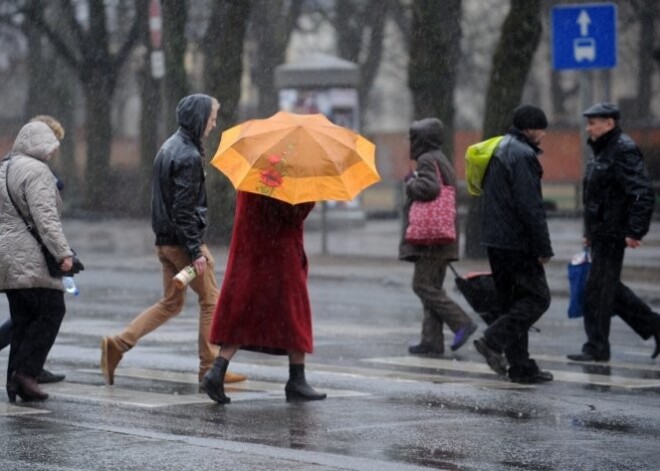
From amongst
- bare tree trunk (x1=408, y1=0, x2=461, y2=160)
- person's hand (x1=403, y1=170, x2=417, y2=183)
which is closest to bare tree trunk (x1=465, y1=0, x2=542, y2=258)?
bare tree trunk (x1=408, y1=0, x2=461, y2=160)

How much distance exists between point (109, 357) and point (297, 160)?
1.93 meters

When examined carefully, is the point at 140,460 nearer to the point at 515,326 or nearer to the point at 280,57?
the point at 515,326

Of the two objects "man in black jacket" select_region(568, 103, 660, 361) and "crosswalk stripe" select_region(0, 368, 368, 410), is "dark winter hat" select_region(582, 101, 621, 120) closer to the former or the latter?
"man in black jacket" select_region(568, 103, 660, 361)

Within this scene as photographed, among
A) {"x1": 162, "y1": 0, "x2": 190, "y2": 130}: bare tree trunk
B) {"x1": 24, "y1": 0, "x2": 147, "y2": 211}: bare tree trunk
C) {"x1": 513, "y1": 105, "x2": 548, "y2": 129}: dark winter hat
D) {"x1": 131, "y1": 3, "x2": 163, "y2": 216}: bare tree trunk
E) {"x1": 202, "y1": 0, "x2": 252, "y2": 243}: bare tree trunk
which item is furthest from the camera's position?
{"x1": 131, "y1": 3, "x2": 163, "y2": 216}: bare tree trunk

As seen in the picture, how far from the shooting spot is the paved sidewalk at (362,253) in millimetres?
21172

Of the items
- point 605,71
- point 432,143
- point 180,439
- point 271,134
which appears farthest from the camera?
point 605,71

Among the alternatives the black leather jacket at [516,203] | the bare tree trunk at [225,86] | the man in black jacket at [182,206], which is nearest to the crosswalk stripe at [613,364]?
the black leather jacket at [516,203]

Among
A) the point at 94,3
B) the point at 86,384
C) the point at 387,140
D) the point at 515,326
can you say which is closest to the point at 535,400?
the point at 515,326

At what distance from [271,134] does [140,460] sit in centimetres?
276

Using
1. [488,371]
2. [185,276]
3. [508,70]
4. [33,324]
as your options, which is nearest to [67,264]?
[33,324]

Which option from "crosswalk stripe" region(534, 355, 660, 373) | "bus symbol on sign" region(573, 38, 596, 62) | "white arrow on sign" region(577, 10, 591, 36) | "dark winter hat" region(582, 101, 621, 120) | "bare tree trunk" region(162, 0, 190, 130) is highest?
"bare tree trunk" region(162, 0, 190, 130)

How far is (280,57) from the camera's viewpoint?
46562 millimetres

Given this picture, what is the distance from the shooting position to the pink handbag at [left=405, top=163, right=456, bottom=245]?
507 inches

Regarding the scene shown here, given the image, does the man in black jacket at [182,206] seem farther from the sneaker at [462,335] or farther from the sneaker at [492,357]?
the sneaker at [462,335]
